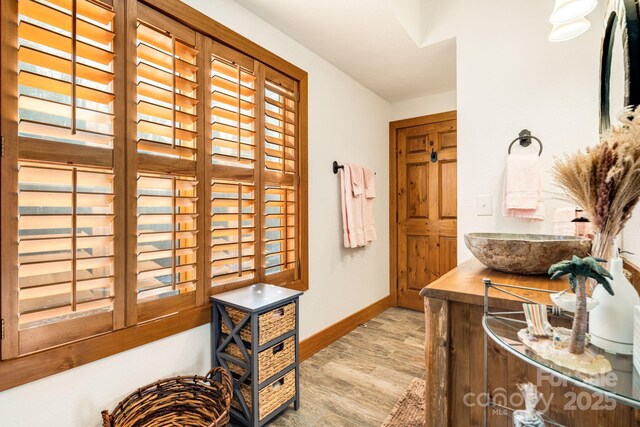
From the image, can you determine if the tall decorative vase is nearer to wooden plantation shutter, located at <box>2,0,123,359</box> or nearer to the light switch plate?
the light switch plate

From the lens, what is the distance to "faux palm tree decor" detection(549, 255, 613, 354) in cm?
63

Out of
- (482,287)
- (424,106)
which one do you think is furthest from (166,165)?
(424,106)

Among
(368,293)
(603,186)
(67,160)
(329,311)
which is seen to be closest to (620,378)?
(603,186)

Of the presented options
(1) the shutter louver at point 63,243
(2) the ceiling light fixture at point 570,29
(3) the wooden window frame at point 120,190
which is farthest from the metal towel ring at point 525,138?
(1) the shutter louver at point 63,243

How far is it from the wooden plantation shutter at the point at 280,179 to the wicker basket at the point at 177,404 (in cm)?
76

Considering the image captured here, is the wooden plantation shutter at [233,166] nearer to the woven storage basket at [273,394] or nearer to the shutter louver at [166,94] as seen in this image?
the shutter louver at [166,94]

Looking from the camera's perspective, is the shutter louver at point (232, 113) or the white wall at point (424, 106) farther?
the white wall at point (424, 106)

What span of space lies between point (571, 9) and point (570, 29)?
0.43 ft

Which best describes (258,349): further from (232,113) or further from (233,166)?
(232,113)

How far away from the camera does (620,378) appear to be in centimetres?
57

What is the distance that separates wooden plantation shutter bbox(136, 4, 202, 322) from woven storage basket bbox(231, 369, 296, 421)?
1.90ft

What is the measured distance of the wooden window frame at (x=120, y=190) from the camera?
3.48 ft

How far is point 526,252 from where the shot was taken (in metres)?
1.10

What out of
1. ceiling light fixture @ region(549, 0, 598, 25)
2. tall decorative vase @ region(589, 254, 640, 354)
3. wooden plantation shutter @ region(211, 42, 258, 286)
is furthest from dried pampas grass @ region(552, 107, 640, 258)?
wooden plantation shutter @ region(211, 42, 258, 286)
